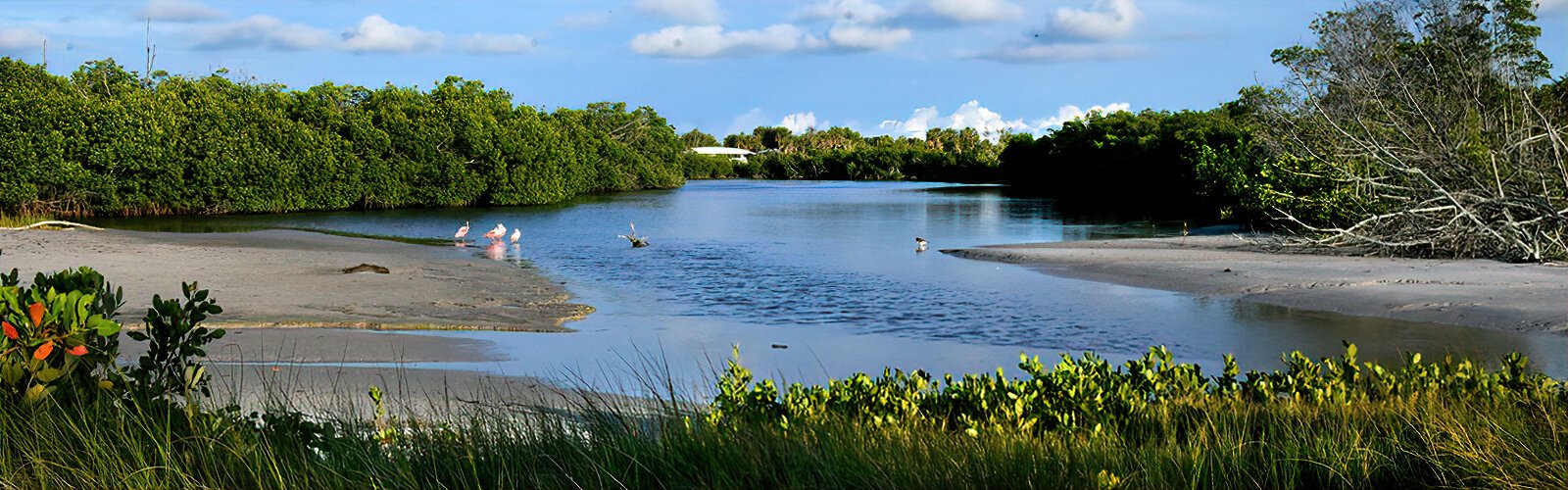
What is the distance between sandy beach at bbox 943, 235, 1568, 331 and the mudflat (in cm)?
907

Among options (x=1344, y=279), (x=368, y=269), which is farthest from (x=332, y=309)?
(x=1344, y=279)

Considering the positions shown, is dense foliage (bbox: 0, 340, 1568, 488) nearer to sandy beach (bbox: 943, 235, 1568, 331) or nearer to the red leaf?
the red leaf

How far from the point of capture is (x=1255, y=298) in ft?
52.9

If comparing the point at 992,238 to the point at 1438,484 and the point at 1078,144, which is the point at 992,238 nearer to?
the point at 1438,484

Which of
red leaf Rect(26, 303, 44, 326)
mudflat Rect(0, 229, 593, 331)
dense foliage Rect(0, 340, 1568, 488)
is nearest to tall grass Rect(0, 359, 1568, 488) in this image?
dense foliage Rect(0, 340, 1568, 488)

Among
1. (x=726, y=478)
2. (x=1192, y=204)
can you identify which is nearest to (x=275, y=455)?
(x=726, y=478)

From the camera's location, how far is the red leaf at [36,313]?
488 centimetres

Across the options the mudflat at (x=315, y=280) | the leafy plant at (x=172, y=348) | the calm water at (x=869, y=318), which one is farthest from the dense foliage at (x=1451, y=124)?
the leafy plant at (x=172, y=348)

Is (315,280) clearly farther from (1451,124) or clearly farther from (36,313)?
(1451,124)

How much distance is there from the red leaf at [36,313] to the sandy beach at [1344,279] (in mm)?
13093

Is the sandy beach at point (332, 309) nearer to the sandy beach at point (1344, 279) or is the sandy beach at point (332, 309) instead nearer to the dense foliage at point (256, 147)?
the sandy beach at point (1344, 279)

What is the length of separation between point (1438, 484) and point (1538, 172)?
52.9 ft

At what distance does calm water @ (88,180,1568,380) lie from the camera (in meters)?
11.8

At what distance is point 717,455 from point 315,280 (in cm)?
1469
